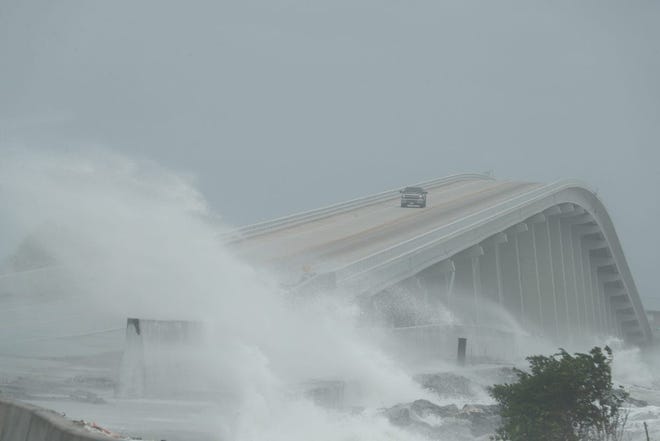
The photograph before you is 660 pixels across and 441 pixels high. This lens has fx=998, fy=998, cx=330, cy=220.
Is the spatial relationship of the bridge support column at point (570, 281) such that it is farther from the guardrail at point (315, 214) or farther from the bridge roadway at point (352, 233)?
the guardrail at point (315, 214)

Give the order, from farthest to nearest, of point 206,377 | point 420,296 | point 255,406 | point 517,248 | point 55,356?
point 517,248 → point 420,296 → point 55,356 → point 206,377 → point 255,406

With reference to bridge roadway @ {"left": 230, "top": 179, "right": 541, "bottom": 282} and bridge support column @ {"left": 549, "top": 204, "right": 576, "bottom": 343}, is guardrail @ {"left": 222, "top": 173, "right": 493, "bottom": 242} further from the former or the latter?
bridge support column @ {"left": 549, "top": 204, "right": 576, "bottom": 343}

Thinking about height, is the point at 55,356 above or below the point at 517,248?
below

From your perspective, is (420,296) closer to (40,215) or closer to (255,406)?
(40,215)

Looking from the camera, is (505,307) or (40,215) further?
(505,307)

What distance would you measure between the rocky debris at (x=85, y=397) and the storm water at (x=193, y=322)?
35cm

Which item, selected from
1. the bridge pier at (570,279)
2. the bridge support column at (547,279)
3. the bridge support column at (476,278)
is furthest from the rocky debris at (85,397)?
the bridge pier at (570,279)

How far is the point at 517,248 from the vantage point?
57.2 meters

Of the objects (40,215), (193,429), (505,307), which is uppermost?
(505,307)

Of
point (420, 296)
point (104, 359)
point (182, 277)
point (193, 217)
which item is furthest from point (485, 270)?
point (104, 359)

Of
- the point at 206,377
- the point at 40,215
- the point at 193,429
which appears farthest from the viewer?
the point at 40,215

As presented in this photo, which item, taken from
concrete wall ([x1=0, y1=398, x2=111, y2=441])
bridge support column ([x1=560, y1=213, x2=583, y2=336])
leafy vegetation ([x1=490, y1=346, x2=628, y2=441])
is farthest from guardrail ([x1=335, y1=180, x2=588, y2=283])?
concrete wall ([x1=0, y1=398, x2=111, y2=441])

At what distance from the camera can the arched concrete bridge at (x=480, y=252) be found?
36.1 metres

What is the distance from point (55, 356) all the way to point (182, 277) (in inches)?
200
